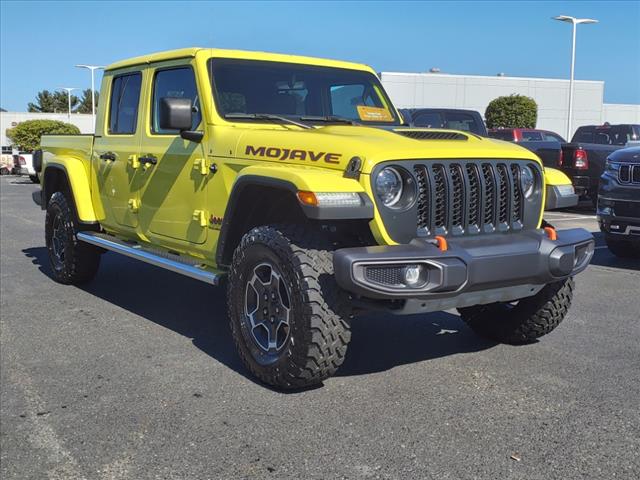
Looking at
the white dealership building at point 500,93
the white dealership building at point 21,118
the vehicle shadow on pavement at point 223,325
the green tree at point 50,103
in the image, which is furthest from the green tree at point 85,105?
the vehicle shadow on pavement at point 223,325

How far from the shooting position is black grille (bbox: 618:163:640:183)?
7441mm

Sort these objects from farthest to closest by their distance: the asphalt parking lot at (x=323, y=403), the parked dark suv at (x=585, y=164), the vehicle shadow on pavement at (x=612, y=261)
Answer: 1. the parked dark suv at (x=585, y=164)
2. the vehicle shadow on pavement at (x=612, y=261)
3. the asphalt parking lot at (x=323, y=403)

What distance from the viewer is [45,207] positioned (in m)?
7.11

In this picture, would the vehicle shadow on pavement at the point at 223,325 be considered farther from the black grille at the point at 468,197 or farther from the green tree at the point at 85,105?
the green tree at the point at 85,105

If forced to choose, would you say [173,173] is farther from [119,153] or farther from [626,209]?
[626,209]

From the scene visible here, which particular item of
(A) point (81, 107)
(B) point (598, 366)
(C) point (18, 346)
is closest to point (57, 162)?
(C) point (18, 346)

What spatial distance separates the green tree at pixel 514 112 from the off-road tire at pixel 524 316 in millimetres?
33309

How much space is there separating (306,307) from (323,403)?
1.87 feet

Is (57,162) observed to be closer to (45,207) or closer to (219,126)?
(45,207)

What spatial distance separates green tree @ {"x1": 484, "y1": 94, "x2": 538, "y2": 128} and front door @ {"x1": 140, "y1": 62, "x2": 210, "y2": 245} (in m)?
33.4

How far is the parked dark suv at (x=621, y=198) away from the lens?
738cm

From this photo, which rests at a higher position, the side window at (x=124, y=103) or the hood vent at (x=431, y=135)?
the side window at (x=124, y=103)

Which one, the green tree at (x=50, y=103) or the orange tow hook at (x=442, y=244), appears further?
the green tree at (x=50, y=103)

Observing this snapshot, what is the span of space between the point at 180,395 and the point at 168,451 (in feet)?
2.31
